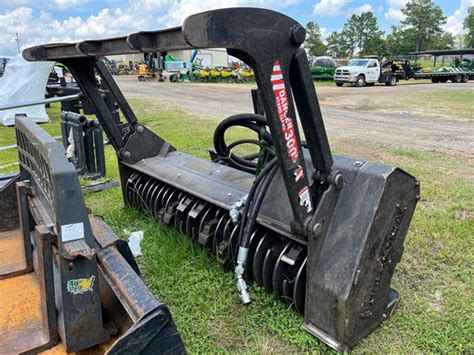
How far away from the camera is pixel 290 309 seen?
248 centimetres

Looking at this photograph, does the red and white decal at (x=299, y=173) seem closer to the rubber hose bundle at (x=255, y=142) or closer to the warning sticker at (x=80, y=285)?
the rubber hose bundle at (x=255, y=142)

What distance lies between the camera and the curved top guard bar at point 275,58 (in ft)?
5.08

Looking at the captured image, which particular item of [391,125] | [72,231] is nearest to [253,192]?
[72,231]

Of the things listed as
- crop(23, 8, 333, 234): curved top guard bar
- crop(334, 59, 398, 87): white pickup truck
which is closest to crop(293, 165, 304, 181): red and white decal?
crop(23, 8, 333, 234): curved top guard bar

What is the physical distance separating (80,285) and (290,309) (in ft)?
4.17

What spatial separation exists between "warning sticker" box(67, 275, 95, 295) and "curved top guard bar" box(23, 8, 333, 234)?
91 cm

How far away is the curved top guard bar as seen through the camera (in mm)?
1550

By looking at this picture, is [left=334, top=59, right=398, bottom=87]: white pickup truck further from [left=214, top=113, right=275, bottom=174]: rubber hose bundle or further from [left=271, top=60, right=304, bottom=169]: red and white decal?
[left=271, top=60, right=304, bottom=169]: red and white decal

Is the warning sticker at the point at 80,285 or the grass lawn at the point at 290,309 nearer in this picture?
the warning sticker at the point at 80,285

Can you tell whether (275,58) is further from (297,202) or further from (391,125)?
(391,125)

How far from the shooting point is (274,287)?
246 cm

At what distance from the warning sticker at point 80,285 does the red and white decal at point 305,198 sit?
3.22 ft

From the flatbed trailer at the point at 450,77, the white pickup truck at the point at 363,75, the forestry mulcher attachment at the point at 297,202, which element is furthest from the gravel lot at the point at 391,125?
the flatbed trailer at the point at 450,77

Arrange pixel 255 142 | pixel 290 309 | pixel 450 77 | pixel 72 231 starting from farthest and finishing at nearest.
→ pixel 450 77 < pixel 255 142 < pixel 290 309 < pixel 72 231
